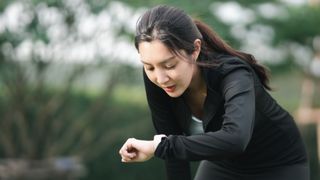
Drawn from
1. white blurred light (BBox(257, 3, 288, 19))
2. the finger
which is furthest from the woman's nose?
white blurred light (BBox(257, 3, 288, 19))

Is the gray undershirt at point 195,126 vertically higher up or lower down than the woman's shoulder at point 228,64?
lower down

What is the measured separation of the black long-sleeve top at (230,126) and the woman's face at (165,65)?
0.51 feet

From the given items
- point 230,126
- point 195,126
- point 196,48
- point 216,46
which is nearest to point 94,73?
point 195,126

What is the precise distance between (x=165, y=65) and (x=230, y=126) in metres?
0.30

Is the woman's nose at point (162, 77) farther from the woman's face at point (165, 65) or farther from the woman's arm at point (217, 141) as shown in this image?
the woman's arm at point (217, 141)

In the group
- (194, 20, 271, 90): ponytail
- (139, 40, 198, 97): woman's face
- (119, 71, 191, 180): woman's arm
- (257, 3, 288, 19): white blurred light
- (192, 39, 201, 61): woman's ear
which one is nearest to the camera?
(139, 40, 198, 97): woman's face

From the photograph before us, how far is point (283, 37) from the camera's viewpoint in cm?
957

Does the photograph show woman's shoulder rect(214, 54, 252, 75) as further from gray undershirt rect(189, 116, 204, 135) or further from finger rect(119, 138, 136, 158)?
finger rect(119, 138, 136, 158)

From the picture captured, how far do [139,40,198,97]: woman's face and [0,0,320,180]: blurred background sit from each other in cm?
472

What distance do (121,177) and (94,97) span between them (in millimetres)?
1242

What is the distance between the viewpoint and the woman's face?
8.18 ft

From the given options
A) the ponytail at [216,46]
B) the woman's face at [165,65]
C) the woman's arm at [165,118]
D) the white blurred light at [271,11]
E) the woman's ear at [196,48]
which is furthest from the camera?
the white blurred light at [271,11]

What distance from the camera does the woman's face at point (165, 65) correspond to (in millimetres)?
2492

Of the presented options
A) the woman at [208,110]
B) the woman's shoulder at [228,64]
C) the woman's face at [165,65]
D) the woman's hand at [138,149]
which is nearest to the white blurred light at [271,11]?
the woman at [208,110]
